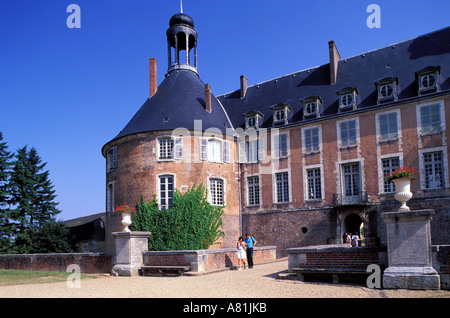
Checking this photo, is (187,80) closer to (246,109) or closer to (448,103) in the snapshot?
(246,109)

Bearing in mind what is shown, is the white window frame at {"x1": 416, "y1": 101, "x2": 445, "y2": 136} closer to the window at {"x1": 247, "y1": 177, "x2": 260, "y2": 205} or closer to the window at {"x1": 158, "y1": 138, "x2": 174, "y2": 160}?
the window at {"x1": 247, "y1": 177, "x2": 260, "y2": 205}

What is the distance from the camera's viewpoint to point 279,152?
2350 centimetres

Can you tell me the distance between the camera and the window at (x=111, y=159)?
77.6 feet

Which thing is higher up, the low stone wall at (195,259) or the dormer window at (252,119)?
the dormer window at (252,119)

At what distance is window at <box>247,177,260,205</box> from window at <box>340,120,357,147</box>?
5530 millimetres

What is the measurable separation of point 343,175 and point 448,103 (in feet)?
19.4

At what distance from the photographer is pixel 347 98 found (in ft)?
71.8

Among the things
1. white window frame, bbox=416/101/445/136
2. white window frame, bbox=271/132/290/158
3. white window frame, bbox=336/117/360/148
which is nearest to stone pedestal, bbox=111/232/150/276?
white window frame, bbox=271/132/290/158

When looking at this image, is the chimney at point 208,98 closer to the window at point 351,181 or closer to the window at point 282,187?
the window at point 282,187

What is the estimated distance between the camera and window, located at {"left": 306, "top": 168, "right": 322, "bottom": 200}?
22.0 metres

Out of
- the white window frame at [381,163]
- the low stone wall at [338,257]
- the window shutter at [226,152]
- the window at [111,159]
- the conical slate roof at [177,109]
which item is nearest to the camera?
the low stone wall at [338,257]

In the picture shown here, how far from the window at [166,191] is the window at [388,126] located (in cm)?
1100

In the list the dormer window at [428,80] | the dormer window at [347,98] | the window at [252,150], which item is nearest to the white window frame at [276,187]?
the window at [252,150]
